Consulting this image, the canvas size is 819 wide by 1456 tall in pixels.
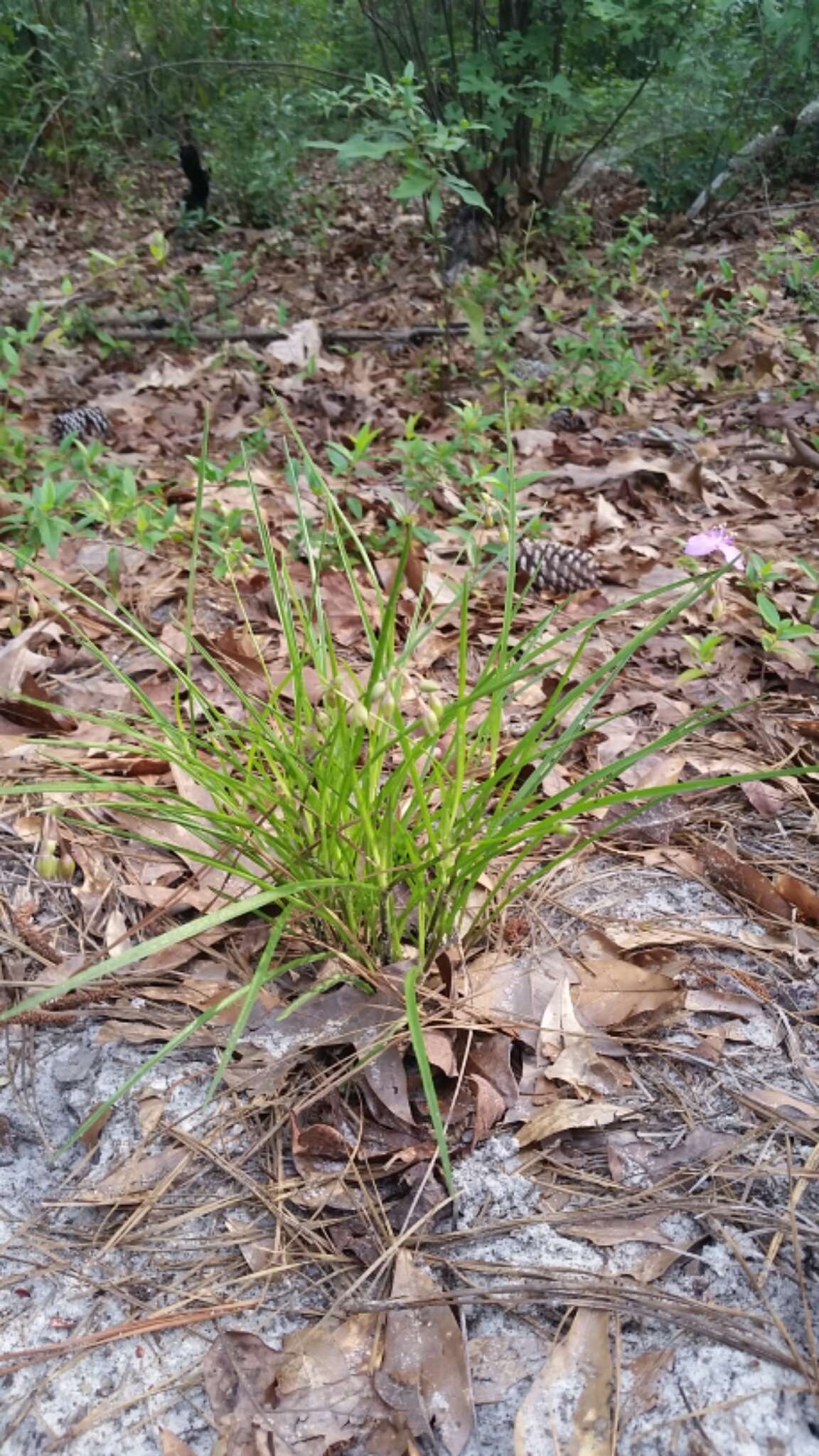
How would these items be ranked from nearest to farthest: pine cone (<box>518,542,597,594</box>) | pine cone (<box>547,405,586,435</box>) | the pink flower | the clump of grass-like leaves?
the clump of grass-like leaves → the pink flower → pine cone (<box>518,542,597,594</box>) → pine cone (<box>547,405,586,435</box>)

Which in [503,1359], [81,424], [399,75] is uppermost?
[399,75]

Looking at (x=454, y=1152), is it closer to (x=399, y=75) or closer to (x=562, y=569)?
(x=562, y=569)

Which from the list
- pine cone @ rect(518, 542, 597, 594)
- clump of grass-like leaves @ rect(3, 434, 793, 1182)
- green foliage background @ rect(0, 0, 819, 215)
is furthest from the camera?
green foliage background @ rect(0, 0, 819, 215)

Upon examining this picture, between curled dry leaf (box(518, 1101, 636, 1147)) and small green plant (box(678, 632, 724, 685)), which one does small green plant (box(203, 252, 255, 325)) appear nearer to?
small green plant (box(678, 632, 724, 685))

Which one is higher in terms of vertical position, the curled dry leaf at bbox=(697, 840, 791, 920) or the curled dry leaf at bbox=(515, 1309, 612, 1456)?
the curled dry leaf at bbox=(697, 840, 791, 920)

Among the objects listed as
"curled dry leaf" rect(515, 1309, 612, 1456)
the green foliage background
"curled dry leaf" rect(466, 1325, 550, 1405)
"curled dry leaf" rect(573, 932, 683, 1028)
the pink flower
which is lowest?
"curled dry leaf" rect(466, 1325, 550, 1405)


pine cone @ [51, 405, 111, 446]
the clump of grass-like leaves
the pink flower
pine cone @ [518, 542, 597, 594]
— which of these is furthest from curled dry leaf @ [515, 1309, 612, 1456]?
pine cone @ [51, 405, 111, 446]

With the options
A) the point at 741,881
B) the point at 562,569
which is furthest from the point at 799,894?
the point at 562,569

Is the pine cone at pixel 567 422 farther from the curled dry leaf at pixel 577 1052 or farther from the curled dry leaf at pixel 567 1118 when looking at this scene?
the curled dry leaf at pixel 567 1118
